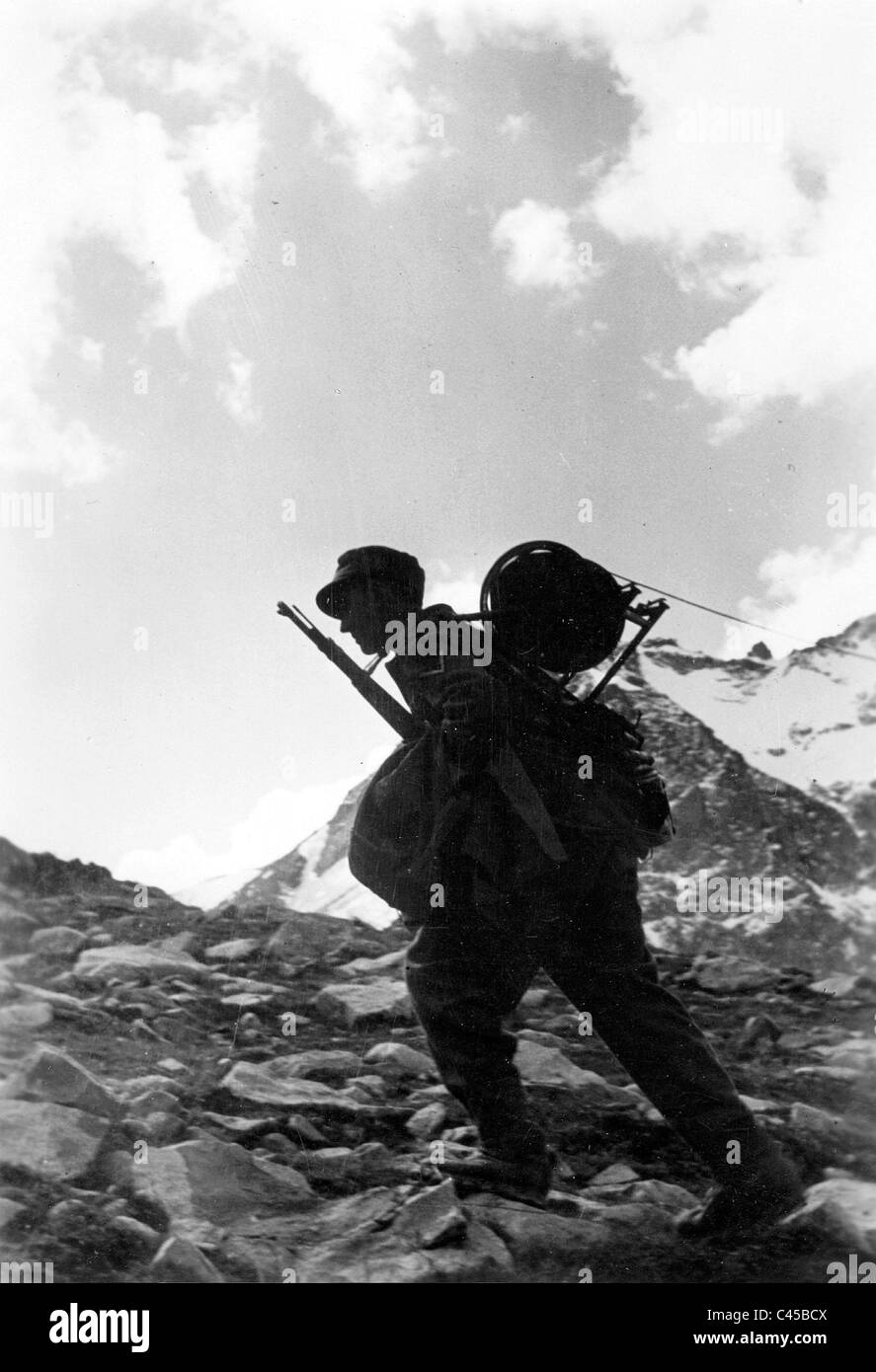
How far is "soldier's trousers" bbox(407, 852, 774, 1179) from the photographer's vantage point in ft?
13.9

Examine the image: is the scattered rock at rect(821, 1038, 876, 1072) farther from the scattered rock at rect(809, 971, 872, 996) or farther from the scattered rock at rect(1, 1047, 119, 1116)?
the scattered rock at rect(1, 1047, 119, 1116)

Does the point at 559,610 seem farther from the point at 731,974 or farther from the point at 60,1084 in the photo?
the point at 60,1084

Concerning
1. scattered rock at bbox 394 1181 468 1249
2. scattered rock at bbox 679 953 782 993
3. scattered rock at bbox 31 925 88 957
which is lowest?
scattered rock at bbox 394 1181 468 1249

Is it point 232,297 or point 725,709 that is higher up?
point 232,297

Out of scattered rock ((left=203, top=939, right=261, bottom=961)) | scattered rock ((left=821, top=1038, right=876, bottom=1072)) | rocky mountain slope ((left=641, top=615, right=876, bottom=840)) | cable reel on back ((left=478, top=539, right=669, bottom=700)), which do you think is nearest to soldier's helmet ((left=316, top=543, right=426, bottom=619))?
cable reel on back ((left=478, top=539, right=669, bottom=700))

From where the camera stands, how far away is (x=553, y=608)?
187 inches

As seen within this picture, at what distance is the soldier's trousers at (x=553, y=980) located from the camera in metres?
4.24

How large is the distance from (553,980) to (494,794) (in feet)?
2.22

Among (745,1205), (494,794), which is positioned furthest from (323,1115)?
(745,1205)

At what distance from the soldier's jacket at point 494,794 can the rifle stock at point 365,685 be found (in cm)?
9
